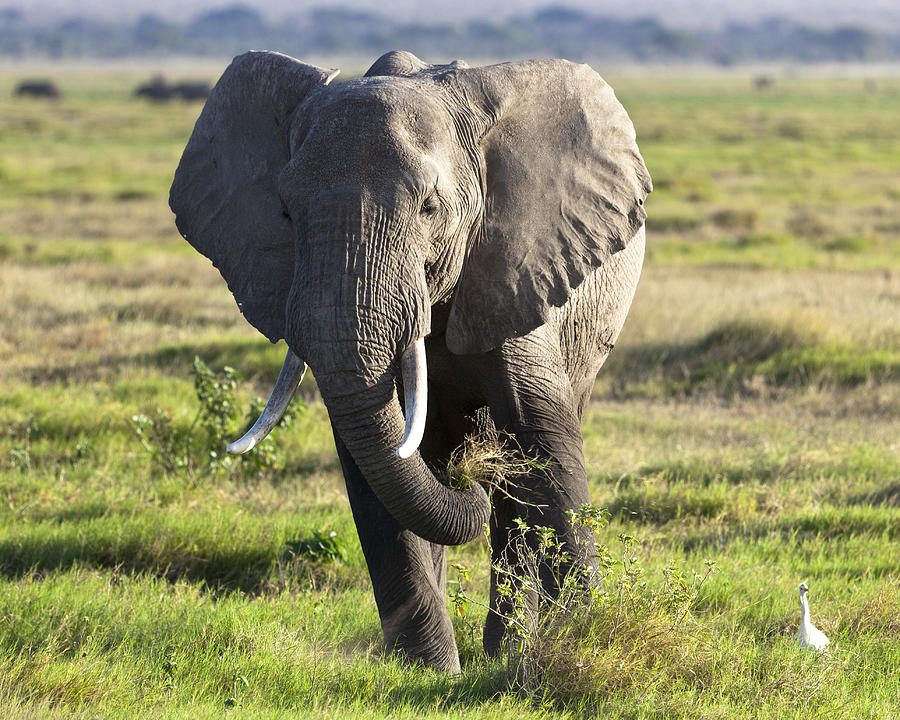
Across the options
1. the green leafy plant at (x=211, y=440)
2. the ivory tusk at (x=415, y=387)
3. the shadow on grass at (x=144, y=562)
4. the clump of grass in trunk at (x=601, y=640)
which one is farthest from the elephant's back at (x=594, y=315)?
the green leafy plant at (x=211, y=440)

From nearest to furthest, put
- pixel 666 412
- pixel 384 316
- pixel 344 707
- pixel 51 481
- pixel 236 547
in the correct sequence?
1. pixel 384 316
2. pixel 344 707
3. pixel 236 547
4. pixel 51 481
5. pixel 666 412

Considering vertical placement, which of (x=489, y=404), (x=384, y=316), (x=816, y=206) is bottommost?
(x=816, y=206)

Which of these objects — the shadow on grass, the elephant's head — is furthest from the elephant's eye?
the shadow on grass

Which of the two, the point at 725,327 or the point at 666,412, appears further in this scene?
the point at 725,327

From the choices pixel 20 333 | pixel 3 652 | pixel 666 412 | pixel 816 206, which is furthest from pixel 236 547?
pixel 816 206

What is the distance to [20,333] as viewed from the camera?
1112cm

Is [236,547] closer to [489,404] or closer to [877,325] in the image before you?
[489,404]

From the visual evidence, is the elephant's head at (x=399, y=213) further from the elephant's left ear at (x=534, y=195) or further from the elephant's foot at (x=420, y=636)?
the elephant's foot at (x=420, y=636)

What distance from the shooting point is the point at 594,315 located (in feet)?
17.4

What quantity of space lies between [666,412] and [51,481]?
4.71 meters

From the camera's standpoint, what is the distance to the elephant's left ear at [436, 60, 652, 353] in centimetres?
424

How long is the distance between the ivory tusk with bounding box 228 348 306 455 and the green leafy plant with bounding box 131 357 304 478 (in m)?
3.08

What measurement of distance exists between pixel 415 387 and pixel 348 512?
2920mm

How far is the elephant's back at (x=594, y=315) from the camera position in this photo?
511 cm
